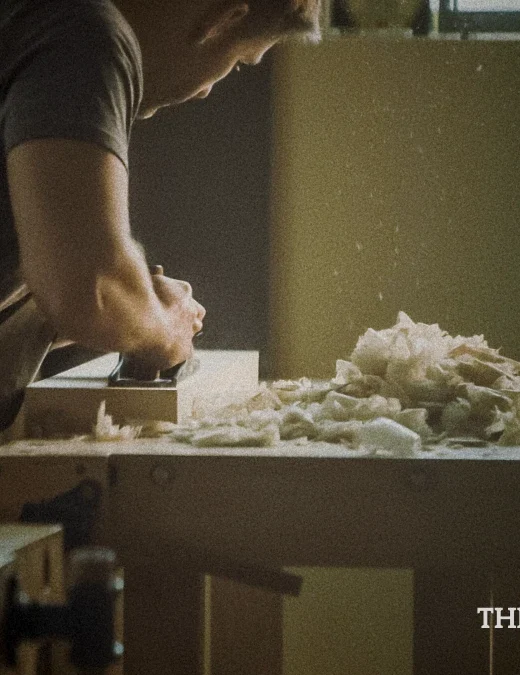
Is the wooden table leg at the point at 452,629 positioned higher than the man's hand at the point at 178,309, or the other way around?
the man's hand at the point at 178,309

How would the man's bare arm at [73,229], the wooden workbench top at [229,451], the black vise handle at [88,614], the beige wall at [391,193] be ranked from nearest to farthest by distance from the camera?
the black vise handle at [88,614] → the man's bare arm at [73,229] → the wooden workbench top at [229,451] → the beige wall at [391,193]

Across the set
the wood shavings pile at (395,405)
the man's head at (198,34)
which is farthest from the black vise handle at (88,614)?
the man's head at (198,34)

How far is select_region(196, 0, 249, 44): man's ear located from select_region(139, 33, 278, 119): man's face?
0.01 meters

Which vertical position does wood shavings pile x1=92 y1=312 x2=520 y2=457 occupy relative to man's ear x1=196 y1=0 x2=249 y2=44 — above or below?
below

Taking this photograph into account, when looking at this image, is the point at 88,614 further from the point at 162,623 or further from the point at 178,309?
the point at 178,309

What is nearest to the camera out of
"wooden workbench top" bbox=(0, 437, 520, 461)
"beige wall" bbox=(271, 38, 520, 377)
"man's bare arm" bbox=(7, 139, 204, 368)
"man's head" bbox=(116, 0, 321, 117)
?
"man's bare arm" bbox=(7, 139, 204, 368)

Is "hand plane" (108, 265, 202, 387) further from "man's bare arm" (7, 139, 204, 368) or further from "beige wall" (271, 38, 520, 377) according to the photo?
"beige wall" (271, 38, 520, 377)

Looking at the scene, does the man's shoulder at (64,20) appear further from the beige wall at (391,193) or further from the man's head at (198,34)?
the beige wall at (391,193)

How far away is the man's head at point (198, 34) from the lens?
106cm

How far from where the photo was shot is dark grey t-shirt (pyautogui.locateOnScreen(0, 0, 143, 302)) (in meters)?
0.82

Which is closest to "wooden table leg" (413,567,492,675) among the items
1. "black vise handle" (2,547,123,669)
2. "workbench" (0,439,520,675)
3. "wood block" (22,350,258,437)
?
"workbench" (0,439,520,675)

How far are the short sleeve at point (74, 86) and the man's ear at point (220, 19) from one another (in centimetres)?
22

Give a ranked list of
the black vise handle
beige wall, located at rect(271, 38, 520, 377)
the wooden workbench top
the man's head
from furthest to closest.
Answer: beige wall, located at rect(271, 38, 520, 377) → the man's head → the wooden workbench top → the black vise handle

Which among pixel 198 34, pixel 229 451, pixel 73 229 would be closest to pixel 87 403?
pixel 229 451
